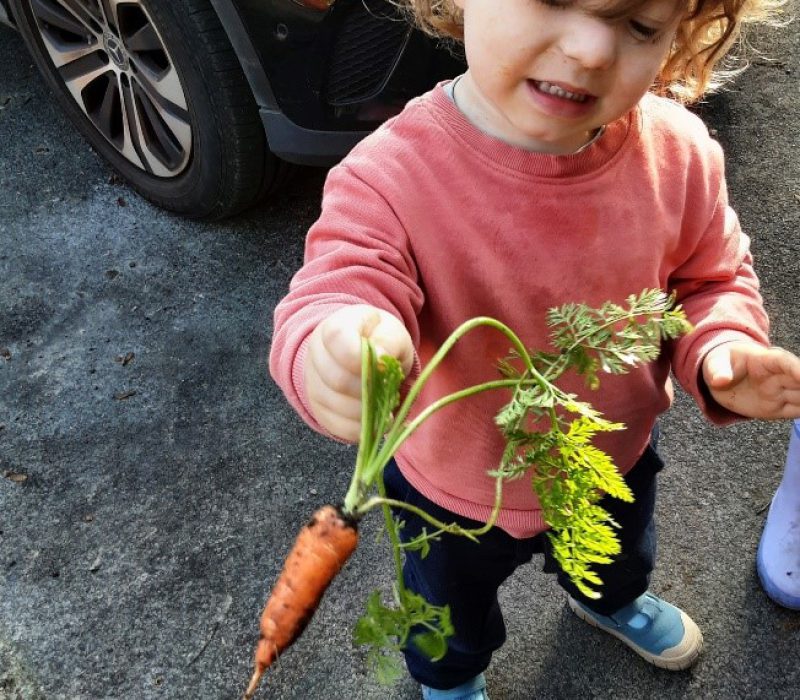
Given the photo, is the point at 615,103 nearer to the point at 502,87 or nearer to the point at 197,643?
the point at 502,87

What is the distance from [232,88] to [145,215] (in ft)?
2.58

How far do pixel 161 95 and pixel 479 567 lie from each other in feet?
6.37

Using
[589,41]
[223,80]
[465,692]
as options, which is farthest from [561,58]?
[223,80]

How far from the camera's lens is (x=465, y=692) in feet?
6.69

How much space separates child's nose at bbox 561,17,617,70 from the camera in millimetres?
1146

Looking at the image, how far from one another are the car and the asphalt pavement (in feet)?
0.80

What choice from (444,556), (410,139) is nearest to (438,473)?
(444,556)

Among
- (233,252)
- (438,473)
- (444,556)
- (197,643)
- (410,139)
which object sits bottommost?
(197,643)

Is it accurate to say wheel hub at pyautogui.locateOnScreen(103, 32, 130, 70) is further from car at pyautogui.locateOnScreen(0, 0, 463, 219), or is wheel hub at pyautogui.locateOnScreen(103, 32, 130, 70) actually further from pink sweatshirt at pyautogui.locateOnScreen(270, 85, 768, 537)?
pink sweatshirt at pyautogui.locateOnScreen(270, 85, 768, 537)

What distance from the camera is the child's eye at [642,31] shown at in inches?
47.1

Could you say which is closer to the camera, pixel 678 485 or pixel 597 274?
pixel 597 274

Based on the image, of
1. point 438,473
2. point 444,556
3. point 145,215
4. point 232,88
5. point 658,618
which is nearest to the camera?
point 438,473

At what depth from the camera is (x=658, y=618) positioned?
214 cm

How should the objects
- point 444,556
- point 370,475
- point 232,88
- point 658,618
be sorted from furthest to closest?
point 232,88 → point 658,618 → point 444,556 → point 370,475
